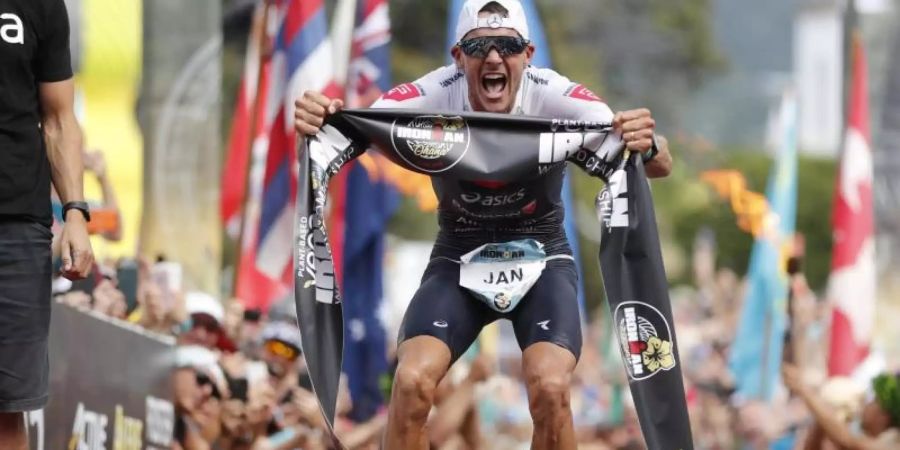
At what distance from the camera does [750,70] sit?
177 ft

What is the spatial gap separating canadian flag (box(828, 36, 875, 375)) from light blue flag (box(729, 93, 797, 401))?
0.57 meters

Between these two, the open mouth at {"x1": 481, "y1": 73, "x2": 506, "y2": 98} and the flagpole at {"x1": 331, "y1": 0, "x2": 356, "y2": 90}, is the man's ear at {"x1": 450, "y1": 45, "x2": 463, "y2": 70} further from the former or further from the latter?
the flagpole at {"x1": 331, "y1": 0, "x2": 356, "y2": 90}

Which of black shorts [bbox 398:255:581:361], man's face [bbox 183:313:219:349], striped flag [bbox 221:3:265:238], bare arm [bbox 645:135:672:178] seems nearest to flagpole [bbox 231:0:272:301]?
striped flag [bbox 221:3:265:238]

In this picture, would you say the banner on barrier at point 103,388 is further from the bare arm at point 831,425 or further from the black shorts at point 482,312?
the bare arm at point 831,425

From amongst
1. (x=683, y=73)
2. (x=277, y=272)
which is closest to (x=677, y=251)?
(x=683, y=73)

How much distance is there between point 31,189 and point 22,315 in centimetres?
49

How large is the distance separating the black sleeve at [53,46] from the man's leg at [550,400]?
2451 mm

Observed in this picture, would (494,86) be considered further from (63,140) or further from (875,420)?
(875,420)

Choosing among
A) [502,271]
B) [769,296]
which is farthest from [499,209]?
[769,296]

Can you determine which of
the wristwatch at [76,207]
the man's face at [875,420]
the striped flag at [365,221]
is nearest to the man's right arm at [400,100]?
the wristwatch at [76,207]

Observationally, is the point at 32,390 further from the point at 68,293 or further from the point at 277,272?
the point at 277,272

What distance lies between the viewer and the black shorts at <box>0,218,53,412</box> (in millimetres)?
6684

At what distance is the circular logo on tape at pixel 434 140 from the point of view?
8.34 metres

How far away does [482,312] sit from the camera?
28.1 ft
